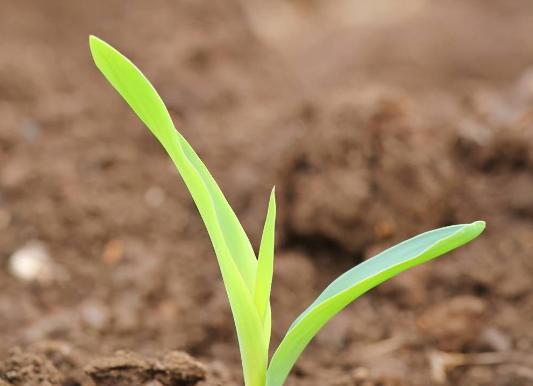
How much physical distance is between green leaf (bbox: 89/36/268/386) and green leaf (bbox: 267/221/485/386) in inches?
1.4

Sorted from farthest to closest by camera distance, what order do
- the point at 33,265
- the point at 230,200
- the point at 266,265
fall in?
the point at 230,200, the point at 33,265, the point at 266,265

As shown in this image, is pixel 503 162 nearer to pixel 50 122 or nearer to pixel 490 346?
pixel 490 346

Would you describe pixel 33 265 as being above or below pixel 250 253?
above

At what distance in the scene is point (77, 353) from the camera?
4.94 feet

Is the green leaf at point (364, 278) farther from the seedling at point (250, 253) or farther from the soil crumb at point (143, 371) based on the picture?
the soil crumb at point (143, 371)

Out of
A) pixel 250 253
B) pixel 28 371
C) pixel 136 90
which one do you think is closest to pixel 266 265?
pixel 250 253

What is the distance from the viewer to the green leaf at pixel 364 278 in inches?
41.6

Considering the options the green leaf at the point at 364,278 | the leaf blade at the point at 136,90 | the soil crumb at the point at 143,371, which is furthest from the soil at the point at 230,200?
the leaf blade at the point at 136,90

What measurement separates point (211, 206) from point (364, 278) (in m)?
0.23

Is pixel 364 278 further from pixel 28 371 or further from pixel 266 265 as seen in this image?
pixel 28 371

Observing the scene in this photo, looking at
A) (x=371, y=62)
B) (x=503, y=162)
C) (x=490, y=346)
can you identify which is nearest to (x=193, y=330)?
(x=490, y=346)

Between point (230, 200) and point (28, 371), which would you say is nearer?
point (28, 371)

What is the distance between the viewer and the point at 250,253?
46.6 inches

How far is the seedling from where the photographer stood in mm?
1051
